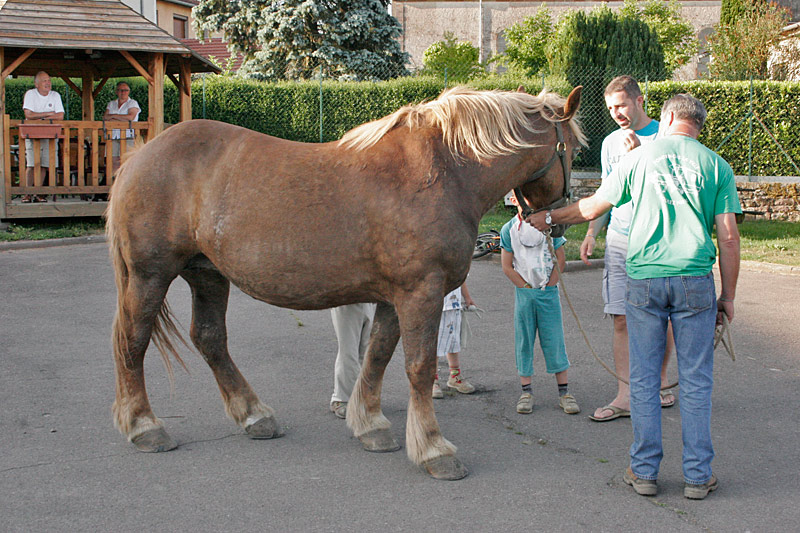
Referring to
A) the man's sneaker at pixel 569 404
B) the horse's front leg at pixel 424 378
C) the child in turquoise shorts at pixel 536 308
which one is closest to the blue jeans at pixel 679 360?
the horse's front leg at pixel 424 378

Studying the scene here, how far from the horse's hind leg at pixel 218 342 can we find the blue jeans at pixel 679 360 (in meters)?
2.03

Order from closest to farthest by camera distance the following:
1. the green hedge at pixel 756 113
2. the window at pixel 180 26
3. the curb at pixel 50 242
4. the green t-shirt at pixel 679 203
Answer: the green t-shirt at pixel 679 203
the curb at pixel 50 242
the green hedge at pixel 756 113
the window at pixel 180 26

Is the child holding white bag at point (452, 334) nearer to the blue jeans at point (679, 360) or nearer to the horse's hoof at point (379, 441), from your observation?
the horse's hoof at point (379, 441)

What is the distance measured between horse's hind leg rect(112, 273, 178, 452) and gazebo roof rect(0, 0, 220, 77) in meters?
9.36

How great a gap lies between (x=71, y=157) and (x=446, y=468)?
447 inches

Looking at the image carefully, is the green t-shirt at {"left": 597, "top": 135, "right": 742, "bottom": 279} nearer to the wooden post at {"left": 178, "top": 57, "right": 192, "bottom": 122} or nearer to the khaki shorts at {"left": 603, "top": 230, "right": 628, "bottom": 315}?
the khaki shorts at {"left": 603, "top": 230, "right": 628, "bottom": 315}

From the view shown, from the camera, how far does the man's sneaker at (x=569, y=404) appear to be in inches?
190

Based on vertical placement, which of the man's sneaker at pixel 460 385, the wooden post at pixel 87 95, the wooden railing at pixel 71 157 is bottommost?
the man's sneaker at pixel 460 385

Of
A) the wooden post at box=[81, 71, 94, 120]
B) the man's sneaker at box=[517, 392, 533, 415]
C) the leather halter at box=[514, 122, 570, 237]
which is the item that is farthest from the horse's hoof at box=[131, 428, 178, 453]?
the wooden post at box=[81, 71, 94, 120]

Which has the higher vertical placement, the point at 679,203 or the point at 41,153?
the point at 41,153

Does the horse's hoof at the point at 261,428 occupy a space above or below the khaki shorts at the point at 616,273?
below

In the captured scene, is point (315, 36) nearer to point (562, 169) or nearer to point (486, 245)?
point (486, 245)

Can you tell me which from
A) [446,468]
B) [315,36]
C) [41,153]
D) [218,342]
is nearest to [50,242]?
[41,153]

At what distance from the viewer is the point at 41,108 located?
1220cm
